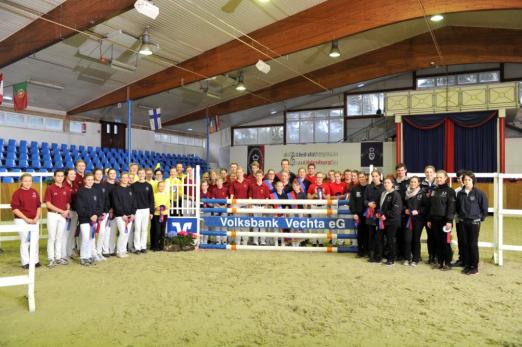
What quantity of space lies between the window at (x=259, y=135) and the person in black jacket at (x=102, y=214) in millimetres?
16680

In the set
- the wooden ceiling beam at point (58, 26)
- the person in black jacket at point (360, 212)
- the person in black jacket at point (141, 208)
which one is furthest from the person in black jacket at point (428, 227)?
the wooden ceiling beam at point (58, 26)

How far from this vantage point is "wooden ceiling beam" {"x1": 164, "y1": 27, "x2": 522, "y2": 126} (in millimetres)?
13766

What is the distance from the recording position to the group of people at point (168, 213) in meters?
5.49

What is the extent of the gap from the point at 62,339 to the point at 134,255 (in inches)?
139

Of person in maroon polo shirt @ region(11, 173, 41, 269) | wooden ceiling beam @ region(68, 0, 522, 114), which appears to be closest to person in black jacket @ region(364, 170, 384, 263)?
person in maroon polo shirt @ region(11, 173, 41, 269)

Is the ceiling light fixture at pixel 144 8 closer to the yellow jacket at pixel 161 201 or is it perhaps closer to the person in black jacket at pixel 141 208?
the person in black jacket at pixel 141 208

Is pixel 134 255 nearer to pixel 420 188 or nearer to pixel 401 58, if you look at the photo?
pixel 420 188

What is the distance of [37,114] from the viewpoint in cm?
1602

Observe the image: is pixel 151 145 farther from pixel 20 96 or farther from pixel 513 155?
pixel 513 155

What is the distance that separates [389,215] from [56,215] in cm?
515

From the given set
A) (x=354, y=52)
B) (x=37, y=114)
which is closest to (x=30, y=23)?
(x=37, y=114)

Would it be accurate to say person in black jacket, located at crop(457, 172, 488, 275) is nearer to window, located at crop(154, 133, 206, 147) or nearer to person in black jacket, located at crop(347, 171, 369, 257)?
person in black jacket, located at crop(347, 171, 369, 257)

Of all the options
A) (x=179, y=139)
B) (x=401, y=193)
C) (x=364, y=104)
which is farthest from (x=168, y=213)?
(x=179, y=139)

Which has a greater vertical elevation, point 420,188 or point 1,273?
point 420,188
